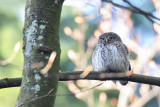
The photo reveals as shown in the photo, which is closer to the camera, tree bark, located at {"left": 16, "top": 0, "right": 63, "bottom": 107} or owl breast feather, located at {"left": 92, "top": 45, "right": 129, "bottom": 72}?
tree bark, located at {"left": 16, "top": 0, "right": 63, "bottom": 107}

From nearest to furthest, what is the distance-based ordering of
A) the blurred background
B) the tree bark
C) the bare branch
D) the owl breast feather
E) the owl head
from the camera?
the tree bark < the bare branch < the blurred background < the owl breast feather < the owl head

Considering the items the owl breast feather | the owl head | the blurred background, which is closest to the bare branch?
the blurred background

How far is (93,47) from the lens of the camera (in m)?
8.78

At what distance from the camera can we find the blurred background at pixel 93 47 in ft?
11.5

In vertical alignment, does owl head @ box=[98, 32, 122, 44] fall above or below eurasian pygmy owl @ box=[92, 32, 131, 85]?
above

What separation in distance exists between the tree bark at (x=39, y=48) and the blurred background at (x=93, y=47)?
0.17 m

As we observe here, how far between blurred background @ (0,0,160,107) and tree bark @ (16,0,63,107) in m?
0.17

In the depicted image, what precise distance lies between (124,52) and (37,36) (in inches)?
97.3

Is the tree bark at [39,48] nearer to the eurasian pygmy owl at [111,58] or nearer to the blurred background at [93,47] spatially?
the blurred background at [93,47]

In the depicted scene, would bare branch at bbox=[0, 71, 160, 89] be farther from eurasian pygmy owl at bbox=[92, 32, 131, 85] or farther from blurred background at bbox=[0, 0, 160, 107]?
eurasian pygmy owl at bbox=[92, 32, 131, 85]

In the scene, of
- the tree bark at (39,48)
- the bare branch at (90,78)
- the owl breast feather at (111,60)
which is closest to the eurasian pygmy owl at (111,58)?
the owl breast feather at (111,60)

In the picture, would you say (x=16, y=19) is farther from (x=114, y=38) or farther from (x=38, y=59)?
(x=38, y=59)

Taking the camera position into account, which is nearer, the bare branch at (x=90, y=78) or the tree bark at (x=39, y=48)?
the tree bark at (x=39, y=48)

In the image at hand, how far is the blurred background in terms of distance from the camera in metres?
3.49
